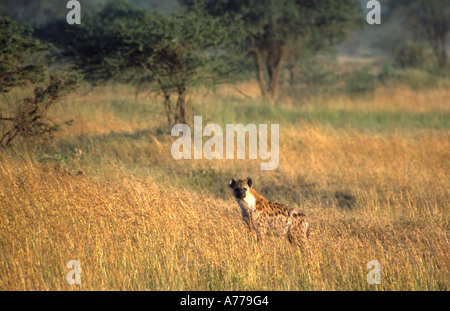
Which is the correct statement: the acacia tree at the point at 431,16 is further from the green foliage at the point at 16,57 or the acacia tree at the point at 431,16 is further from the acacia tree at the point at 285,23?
the green foliage at the point at 16,57

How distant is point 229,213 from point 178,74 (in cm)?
680

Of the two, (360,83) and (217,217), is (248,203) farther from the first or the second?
(360,83)

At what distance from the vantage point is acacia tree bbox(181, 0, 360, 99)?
19109 mm

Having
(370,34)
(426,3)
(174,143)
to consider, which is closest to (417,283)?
(174,143)

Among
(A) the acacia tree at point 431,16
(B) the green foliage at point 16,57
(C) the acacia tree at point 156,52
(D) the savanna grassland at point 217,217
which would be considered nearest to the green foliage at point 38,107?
(D) the savanna grassland at point 217,217

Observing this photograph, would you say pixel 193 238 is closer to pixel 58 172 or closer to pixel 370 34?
pixel 58 172

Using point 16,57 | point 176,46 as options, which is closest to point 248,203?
point 16,57

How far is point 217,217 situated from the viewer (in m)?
6.25

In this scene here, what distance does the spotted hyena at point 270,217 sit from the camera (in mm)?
5781

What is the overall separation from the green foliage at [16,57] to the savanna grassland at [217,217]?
1.44 meters

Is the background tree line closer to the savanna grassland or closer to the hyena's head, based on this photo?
the savanna grassland

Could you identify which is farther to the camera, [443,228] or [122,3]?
[122,3]

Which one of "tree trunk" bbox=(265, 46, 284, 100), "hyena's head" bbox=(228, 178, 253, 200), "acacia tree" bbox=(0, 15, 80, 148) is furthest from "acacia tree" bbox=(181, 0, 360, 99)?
"hyena's head" bbox=(228, 178, 253, 200)

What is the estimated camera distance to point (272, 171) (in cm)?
1026
